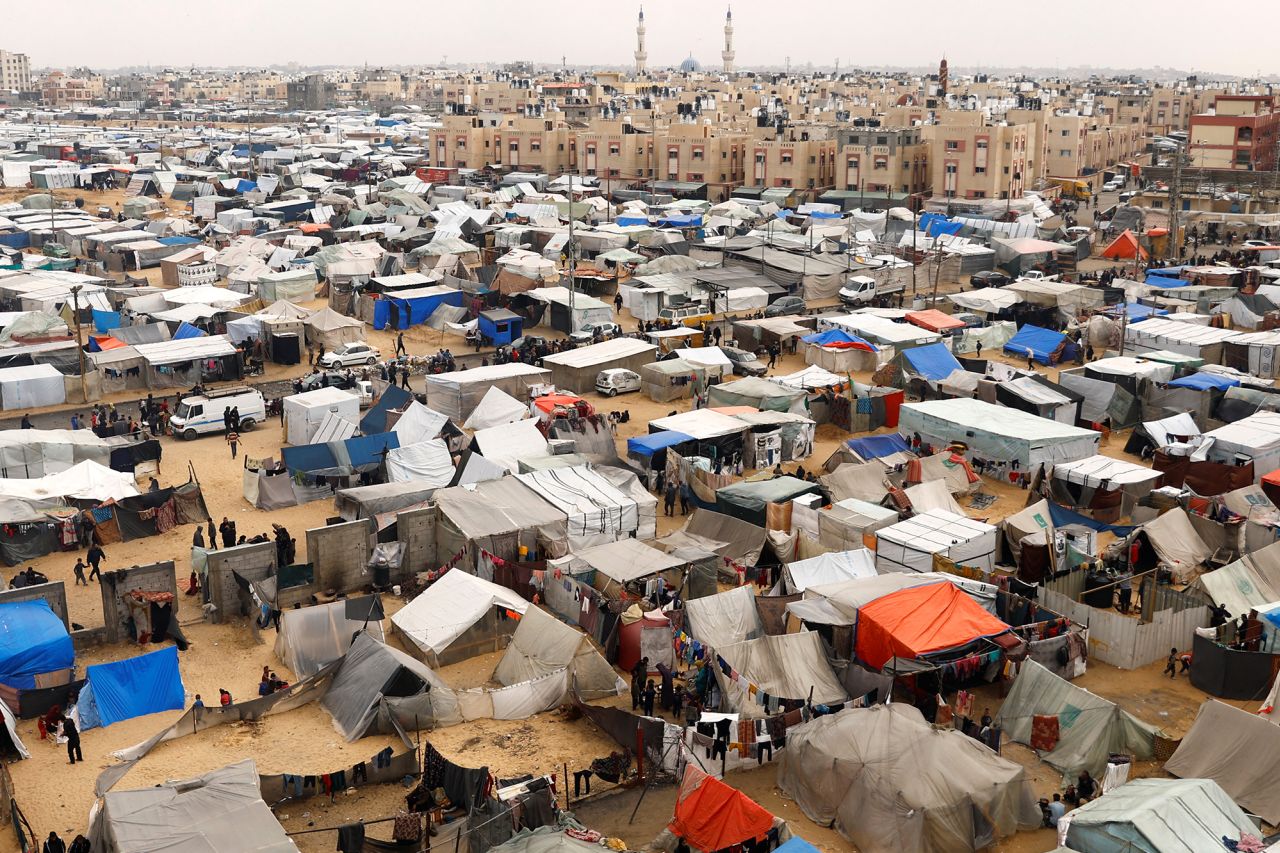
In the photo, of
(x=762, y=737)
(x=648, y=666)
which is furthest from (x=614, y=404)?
(x=762, y=737)

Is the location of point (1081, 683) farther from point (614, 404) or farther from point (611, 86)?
point (611, 86)

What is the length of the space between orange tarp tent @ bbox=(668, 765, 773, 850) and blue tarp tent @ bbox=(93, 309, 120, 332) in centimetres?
2528

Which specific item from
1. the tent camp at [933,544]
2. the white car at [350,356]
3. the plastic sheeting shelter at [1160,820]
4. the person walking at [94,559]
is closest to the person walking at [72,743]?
the person walking at [94,559]

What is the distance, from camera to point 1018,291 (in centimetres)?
3616

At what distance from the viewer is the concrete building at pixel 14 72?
18888 centimetres

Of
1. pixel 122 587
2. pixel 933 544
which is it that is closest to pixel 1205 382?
pixel 933 544

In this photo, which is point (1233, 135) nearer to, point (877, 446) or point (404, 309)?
point (404, 309)

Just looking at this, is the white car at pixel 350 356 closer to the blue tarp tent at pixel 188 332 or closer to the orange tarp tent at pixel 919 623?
the blue tarp tent at pixel 188 332

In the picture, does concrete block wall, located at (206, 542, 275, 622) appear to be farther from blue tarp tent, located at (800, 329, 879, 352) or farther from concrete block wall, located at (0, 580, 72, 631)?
blue tarp tent, located at (800, 329, 879, 352)

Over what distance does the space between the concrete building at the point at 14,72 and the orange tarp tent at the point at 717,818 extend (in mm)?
203162

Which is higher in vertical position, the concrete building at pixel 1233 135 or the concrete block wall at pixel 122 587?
the concrete building at pixel 1233 135

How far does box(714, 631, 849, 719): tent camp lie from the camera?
1353 centimetres

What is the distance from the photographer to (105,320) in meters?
32.2

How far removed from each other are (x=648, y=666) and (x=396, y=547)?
15.6 ft
